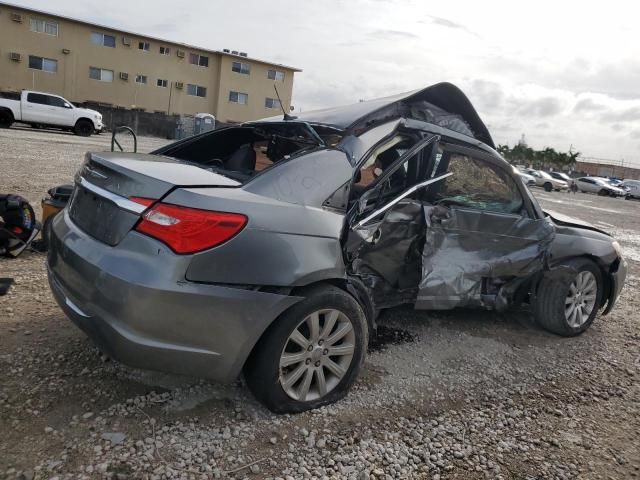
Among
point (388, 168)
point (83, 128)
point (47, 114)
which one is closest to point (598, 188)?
point (83, 128)

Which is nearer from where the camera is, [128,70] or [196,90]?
[128,70]

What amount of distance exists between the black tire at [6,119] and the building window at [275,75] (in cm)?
2496

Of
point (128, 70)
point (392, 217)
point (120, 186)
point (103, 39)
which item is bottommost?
point (392, 217)

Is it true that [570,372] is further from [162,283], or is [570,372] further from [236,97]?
[236,97]

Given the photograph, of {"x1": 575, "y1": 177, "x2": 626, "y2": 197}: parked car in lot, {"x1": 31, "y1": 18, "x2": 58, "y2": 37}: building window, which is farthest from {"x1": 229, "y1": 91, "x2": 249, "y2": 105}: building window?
{"x1": 575, "y1": 177, "x2": 626, "y2": 197}: parked car in lot

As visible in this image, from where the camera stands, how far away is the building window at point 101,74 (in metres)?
36.8

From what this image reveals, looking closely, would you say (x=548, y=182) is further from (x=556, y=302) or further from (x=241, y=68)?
(x=556, y=302)

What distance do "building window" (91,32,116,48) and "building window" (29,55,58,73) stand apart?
10.6 ft

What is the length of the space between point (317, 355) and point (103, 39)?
133 ft

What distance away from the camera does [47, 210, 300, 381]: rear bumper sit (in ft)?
7.40

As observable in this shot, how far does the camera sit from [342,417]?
2787 mm

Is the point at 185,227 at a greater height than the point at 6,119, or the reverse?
the point at 185,227

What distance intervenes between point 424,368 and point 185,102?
41412mm

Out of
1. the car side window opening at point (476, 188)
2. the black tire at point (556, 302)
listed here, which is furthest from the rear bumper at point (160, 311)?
the black tire at point (556, 302)
